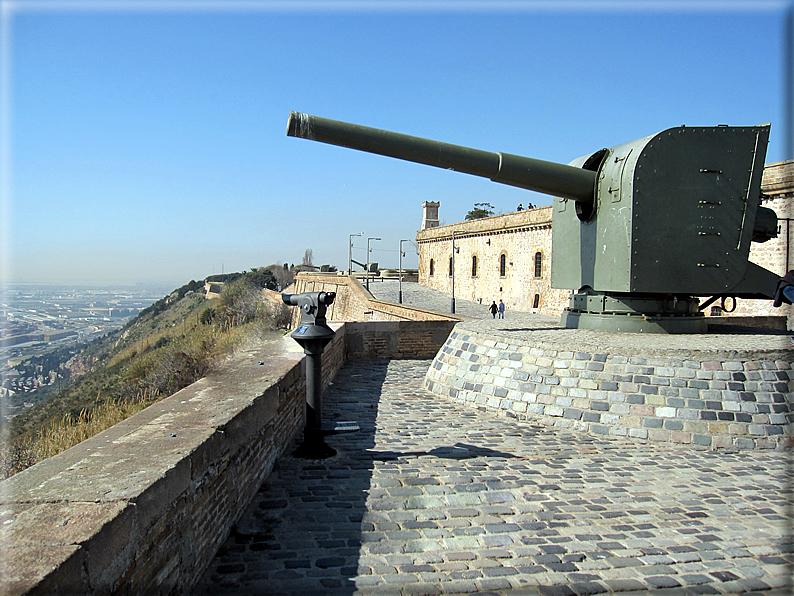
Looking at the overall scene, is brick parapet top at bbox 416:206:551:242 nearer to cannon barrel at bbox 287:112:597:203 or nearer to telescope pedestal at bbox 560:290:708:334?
telescope pedestal at bbox 560:290:708:334

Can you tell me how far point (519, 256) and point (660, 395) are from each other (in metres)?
25.4

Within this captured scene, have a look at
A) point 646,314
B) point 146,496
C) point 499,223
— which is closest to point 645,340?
point 646,314

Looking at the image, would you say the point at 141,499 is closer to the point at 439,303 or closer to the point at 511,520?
the point at 511,520

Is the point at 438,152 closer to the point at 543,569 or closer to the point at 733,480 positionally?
the point at 733,480

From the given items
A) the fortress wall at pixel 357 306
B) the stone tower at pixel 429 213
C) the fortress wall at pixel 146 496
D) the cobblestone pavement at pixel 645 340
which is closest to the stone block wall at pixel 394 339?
the fortress wall at pixel 357 306

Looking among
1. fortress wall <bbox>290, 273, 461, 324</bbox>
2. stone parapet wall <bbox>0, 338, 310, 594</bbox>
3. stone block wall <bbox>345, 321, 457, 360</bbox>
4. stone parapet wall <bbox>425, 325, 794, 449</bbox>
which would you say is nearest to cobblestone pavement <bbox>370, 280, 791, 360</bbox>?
stone parapet wall <bbox>425, 325, 794, 449</bbox>

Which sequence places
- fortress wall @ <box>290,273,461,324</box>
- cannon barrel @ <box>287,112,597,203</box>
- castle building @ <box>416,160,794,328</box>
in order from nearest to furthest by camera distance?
cannon barrel @ <box>287,112,597,203</box> < castle building @ <box>416,160,794,328</box> < fortress wall @ <box>290,273,461,324</box>

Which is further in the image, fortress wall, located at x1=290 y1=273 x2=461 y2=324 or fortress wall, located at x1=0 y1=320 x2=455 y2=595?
fortress wall, located at x1=290 y1=273 x2=461 y2=324

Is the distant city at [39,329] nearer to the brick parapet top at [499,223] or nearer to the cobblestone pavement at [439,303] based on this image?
the cobblestone pavement at [439,303]

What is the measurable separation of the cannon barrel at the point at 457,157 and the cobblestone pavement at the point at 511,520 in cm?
306

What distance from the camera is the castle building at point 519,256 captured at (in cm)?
1766

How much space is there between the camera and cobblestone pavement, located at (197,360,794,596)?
10.4ft

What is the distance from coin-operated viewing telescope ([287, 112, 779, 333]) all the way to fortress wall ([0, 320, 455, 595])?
371 cm

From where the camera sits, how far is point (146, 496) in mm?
2475
